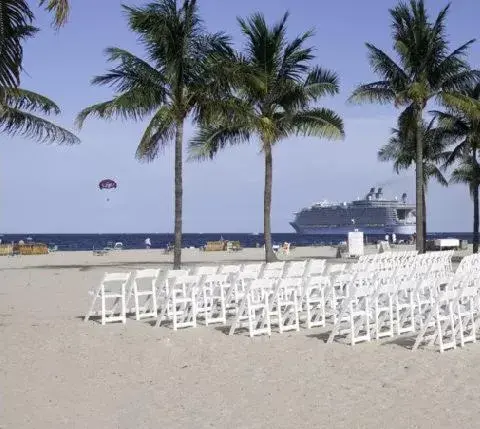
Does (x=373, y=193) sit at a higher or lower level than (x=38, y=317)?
higher

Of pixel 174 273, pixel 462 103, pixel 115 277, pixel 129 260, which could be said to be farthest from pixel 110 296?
pixel 129 260

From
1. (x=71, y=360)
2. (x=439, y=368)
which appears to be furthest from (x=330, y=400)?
(x=71, y=360)

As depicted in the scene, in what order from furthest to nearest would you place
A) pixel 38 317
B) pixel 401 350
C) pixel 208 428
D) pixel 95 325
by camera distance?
pixel 38 317 → pixel 95 325 → pixel 401 350 → pixel 208 428

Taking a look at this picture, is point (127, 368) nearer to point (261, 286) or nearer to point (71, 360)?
point (71, 360)

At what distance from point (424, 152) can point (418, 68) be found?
1083 cm

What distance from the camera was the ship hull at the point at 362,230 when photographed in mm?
118000

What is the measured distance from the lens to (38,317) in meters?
11.1

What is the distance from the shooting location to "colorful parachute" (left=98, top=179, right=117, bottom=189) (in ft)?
139

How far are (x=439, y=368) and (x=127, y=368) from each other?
3000 millimetres

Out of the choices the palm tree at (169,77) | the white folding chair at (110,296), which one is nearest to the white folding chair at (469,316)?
the white folding chair at (110,296)

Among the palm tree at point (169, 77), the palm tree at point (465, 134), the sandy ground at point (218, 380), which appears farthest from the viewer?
the palm tree at point (465, 134)

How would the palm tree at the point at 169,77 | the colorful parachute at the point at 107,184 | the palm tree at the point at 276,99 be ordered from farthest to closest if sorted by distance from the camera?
the colorful parachute at the point at 107,184 < the palm tree at the point at 276,99 < the palm tree at the point at 169,77

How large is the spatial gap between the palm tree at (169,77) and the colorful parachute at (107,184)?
2304cm

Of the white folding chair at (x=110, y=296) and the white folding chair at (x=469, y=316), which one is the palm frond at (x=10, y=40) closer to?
the white folding chair at (x=110, y=296)
